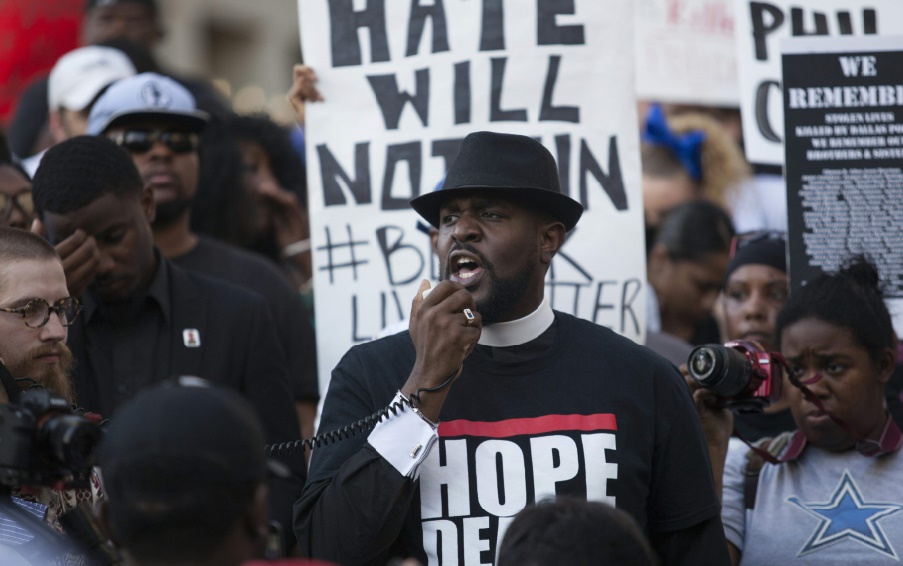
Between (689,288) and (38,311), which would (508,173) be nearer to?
(38,311)

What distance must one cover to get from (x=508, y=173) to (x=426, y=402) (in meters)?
0.77

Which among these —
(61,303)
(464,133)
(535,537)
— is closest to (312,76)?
Result: (464,133)

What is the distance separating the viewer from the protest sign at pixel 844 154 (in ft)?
16.8

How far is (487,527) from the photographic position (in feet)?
12.4

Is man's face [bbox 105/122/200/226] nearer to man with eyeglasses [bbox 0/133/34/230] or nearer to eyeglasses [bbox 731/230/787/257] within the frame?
man with eyeglasses [bbox 0/133/34/230]

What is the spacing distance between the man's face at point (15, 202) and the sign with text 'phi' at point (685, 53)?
310 cm

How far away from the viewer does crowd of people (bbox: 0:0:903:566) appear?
2.76 m

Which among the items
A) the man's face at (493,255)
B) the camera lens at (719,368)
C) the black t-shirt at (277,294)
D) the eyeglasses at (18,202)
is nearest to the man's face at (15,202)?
the eyeglasses at (18,202)

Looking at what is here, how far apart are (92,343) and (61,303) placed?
83cm

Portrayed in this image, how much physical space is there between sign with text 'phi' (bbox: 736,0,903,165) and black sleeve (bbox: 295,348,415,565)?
2.71 m

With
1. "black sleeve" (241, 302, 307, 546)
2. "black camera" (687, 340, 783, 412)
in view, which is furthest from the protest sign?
"black sleeve" (241, 302, 307, 546)

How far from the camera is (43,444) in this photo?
118 inches

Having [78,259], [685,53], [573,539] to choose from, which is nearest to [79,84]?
[78,259]

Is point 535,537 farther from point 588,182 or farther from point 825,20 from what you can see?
point 825,20
